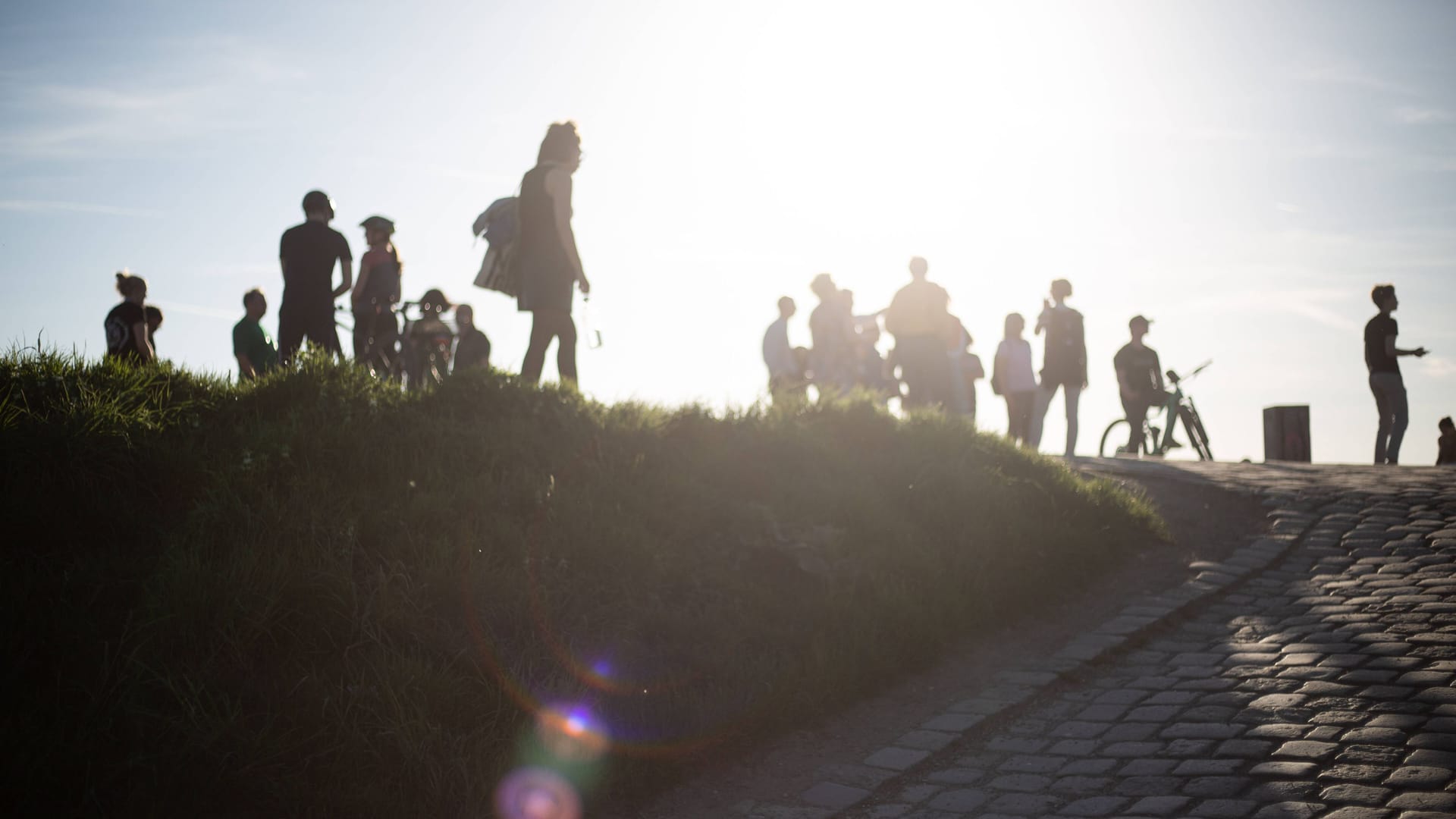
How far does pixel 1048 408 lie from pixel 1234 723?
9.57 metres

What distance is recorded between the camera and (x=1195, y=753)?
4.98m

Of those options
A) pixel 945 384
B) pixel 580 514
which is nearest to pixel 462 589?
pixel 580 514

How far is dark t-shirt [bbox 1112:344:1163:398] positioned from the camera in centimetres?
1519

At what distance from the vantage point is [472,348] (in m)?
13.0

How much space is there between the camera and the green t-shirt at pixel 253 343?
10.1 meters

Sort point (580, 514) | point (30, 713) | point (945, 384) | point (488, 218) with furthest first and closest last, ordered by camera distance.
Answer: point (945, 384) → point (488, 218) → point (580, 514) → point (30, 713)

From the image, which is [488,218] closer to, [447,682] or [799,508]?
[799,508]

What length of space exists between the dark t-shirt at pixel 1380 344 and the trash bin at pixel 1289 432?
3059 mm

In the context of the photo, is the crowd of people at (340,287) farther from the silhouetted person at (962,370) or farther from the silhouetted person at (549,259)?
the silhouetted person at (962,370)

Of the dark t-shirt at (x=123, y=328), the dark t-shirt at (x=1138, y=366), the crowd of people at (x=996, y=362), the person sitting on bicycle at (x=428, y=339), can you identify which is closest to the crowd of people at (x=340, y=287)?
the dark t-shirt at (x=123, y=328)

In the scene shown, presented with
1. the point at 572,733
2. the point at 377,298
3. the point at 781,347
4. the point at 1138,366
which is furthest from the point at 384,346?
the point at 1138,366

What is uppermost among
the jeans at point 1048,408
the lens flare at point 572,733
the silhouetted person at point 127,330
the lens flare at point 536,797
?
the silhouetted person at point 127,330

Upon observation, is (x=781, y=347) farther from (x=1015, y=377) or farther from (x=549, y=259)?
(x=549, y=259)

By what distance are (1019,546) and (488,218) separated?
491 centimetres
